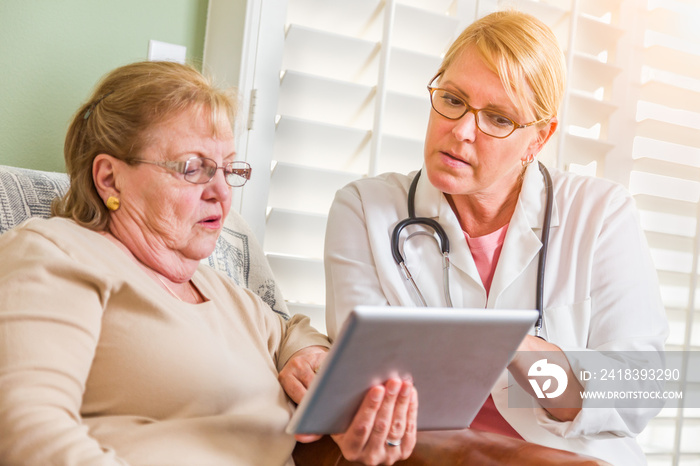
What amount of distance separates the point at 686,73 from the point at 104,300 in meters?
2.16

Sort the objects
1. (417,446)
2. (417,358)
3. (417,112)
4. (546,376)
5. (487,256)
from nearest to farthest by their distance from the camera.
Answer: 1. (417,358)
2. (417,446)
3. (546,376)
4. (487,256)
5. (417,112)

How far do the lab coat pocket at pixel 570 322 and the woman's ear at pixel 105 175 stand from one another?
2.90ft

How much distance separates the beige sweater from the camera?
0.84 metres

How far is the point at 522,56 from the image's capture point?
1.41 m

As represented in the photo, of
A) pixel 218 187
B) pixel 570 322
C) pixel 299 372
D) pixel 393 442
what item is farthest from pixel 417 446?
pixel 218 187

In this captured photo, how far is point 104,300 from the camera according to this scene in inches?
38.5

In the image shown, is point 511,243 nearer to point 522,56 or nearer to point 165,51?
point 522,56

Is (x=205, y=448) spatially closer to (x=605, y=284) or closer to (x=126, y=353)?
(x=126, y=353)

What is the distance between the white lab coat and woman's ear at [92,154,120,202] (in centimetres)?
52

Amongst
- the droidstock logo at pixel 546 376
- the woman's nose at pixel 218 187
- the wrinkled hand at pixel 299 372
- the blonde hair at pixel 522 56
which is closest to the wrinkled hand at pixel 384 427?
the wrinkled hand at pixel 299 372

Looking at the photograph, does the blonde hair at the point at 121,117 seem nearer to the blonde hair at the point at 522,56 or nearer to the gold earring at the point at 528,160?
the blonde hair at the point at 522,56

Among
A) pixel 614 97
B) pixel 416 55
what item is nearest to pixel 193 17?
pixel 416 55

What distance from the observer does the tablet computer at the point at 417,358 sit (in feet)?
2.82

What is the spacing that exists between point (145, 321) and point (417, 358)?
0.42 meters
